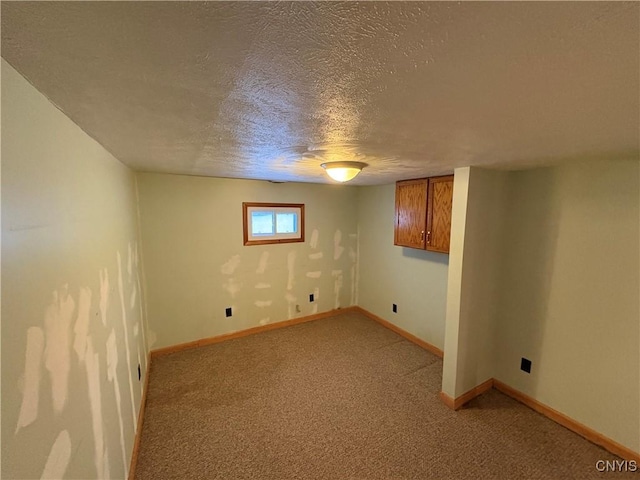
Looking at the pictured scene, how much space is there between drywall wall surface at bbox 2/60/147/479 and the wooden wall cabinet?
9.01ft

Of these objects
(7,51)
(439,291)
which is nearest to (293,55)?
(7,51)

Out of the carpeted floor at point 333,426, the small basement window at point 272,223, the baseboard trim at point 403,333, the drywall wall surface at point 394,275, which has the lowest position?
the carpeted floor at point 333,426

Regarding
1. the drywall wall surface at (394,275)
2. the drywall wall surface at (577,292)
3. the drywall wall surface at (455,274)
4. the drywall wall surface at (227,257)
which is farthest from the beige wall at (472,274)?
the drywall wall surface at (227,257)

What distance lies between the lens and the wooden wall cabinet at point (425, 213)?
2.75 m

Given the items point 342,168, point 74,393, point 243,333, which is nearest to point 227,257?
point 243,333

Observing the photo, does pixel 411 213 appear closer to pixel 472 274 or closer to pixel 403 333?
pixel 472 274

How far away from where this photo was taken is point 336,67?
0.67 metres

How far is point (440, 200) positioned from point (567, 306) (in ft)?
4.41

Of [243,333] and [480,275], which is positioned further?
[243,333]

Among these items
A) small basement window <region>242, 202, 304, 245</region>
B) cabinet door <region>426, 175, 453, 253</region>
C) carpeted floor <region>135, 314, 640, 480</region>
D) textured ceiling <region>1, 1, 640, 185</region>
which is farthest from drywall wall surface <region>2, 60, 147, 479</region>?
cabinet door <region>426, 175, 453, 253</region>

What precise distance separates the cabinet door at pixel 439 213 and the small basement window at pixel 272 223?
5.78 feet

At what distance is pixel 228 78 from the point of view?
727mm

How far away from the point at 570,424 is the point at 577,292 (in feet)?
3.52

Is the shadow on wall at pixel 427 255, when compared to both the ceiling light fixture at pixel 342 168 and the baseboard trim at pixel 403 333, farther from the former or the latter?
the ceiling light fixture at pixel 342 168
